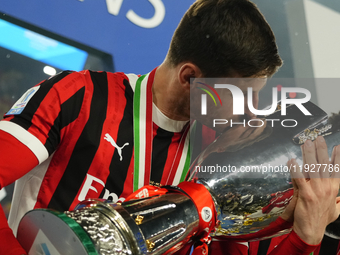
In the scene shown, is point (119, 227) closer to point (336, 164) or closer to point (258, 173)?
point (258, 173)

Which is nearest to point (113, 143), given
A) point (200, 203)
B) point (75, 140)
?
point (75, 140)

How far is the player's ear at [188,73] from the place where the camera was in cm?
83

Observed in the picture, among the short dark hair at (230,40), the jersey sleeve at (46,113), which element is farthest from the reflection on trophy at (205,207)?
the jersey sleeve at (46,113)

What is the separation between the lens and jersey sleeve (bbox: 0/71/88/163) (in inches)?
26.0

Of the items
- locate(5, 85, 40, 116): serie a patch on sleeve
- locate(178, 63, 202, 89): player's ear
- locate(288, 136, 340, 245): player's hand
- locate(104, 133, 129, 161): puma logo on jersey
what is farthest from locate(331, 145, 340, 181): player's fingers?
locate(5, 85, 40, 116): serie a patch on sleeve

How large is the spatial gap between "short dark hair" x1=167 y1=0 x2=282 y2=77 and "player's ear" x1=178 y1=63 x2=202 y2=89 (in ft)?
0.04

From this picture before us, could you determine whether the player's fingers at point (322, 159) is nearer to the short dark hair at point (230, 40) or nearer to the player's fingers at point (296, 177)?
the player's fingers at point (296, 177)

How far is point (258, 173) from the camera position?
0.59m

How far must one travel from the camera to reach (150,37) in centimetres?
173

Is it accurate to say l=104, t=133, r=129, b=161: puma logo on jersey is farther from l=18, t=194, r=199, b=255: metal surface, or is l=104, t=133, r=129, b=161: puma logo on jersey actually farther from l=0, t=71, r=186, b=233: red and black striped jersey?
l=18, t=194, r=199, b=255: metal surface

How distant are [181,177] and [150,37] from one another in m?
1.05

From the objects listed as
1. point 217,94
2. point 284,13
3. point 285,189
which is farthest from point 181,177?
point 284,13

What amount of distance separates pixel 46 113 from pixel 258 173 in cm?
45

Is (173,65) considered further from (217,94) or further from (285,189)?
(285,189)
